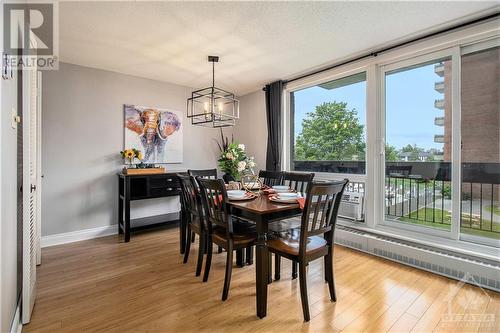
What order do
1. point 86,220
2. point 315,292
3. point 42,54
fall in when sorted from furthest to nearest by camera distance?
point 86,220
point 42,54
point 315,292

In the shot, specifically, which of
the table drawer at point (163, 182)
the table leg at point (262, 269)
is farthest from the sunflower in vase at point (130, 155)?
the table leg at point (262, 269)

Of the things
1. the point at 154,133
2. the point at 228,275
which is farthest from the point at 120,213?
the point at 228,275

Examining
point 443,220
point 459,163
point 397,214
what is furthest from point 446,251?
point 459,163

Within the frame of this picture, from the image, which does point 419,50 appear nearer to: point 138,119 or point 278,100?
point 278,100

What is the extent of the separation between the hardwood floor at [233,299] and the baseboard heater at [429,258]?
0.31 ft

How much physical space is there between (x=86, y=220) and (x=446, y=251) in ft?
14.3

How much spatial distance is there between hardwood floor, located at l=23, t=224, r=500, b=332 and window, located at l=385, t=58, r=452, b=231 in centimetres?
73

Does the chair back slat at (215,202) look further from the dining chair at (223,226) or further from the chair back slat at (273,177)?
the chair back slat at (273,177)

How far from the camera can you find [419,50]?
2.65 meters

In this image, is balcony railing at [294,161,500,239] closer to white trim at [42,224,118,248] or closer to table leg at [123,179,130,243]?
table leg at [123,179,130,243]

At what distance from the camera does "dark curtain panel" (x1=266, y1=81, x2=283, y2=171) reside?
13.4 feet

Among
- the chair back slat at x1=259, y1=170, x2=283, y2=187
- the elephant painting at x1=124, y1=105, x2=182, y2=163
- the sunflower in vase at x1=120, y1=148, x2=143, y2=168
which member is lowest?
the chair back slat at x1=259, y1=170, x2=283, y2=187

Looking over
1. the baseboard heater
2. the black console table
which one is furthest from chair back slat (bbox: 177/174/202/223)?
the baseboard heater

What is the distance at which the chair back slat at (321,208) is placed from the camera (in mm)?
1677
